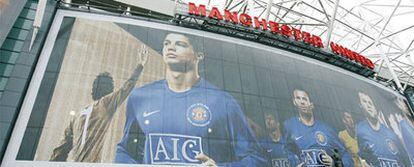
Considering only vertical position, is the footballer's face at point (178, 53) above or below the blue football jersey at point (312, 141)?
above

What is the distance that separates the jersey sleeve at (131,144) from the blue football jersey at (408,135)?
34029 millimetres

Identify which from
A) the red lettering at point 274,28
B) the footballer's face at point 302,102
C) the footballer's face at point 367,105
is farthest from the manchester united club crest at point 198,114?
the footballer's face at point 367,105

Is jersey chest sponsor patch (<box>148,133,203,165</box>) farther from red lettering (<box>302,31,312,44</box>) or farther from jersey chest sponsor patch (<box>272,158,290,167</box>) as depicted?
red lettering (<box>302,31,312,44</box>)

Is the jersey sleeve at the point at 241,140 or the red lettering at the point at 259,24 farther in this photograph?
the red lettering at the point at 259,24

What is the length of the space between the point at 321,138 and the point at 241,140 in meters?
9.98

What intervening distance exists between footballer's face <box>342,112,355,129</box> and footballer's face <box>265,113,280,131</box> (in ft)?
33.4

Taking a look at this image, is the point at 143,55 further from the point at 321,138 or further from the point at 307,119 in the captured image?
the point at 321,138

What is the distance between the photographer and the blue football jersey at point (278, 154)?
25703 millimetres

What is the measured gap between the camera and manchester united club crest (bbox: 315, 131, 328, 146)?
29.7m

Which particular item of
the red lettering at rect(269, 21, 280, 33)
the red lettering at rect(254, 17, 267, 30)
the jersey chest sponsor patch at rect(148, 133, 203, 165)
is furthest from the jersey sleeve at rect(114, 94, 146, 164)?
the red lettering at rect(269, 21, 280, 33)

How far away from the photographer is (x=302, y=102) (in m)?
31.4

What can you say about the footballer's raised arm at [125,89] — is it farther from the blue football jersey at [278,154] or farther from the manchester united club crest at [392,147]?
the manchester united club crest at [392,147]

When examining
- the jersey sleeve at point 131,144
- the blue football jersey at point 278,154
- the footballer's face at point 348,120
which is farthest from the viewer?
the footballer's face at point 348,120

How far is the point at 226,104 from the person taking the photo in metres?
27.2
